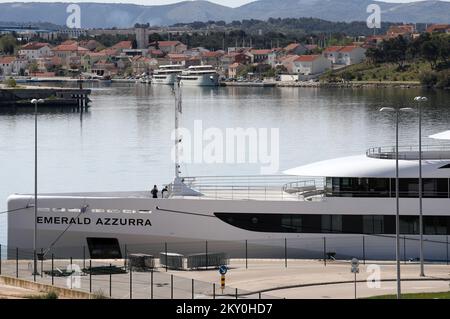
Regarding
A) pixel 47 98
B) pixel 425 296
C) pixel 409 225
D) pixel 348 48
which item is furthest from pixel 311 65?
pixel 425 296

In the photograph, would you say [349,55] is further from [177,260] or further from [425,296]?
[425,296]

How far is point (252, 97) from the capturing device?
14225cm

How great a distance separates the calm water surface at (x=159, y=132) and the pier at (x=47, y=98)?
207 cm

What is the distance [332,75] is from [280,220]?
5677 inches

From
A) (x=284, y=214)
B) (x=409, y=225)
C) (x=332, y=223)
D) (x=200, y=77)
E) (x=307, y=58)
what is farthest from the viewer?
(x=307, y=58)

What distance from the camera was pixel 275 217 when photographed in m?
37.8

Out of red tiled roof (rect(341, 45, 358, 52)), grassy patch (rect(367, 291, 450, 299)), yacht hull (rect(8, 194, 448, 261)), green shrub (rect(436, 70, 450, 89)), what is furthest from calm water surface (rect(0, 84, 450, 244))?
red tiled roof (rect(341, 45, 358, 52))

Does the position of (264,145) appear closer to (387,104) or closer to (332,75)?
(387,104)

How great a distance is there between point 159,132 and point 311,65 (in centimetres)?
10923

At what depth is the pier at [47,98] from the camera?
12731 centimetres

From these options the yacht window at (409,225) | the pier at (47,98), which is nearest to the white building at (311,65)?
the pier at (47,98)

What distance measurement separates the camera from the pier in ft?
418

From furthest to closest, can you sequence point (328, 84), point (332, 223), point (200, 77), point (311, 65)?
1. point (311, 65)
2. point (200, 77)
3. point (328, 84)
4. point (332, 223)

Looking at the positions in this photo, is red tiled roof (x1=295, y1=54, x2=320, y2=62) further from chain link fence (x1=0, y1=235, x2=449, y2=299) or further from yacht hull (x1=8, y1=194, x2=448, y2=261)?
yacht hull (x1=8, y1=194, x2=448, y2=261)
